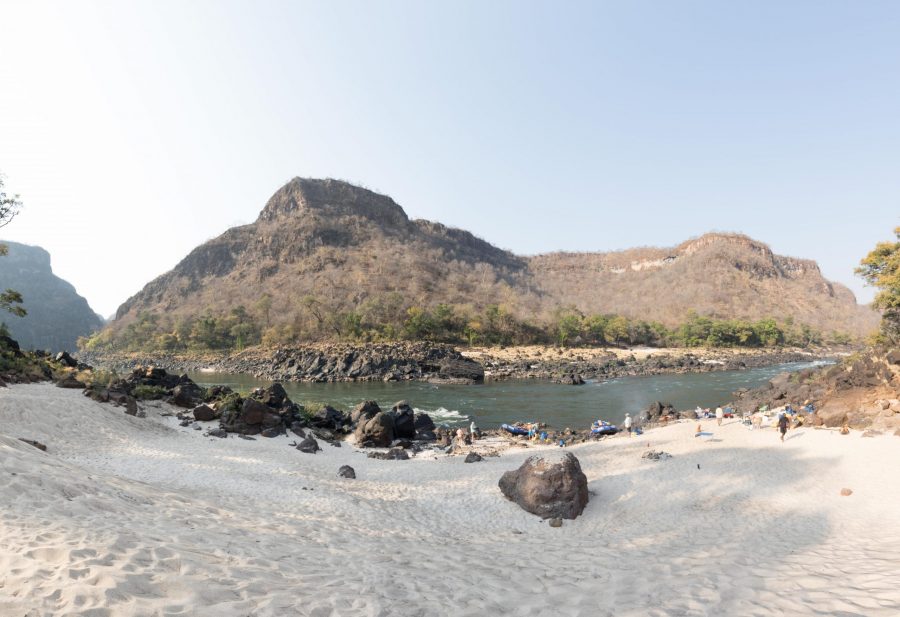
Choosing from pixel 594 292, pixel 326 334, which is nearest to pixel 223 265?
pixel 326 334

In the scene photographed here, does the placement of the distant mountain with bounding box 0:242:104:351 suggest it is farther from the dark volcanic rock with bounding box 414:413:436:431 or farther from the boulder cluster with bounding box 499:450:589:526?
the boulder cluster with bounding box 499:450:589:526

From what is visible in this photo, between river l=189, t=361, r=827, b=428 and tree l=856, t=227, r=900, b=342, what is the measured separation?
11.8 m

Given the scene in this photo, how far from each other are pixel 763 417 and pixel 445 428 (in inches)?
720

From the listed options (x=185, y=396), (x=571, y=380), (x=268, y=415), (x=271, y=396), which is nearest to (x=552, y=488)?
(x=268, y=415)

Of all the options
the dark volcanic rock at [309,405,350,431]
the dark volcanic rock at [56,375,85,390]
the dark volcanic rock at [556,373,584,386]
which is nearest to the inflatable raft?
the dark volcanic rock at [309,405,350,431]

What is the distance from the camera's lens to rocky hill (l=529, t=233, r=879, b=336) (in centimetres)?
13125

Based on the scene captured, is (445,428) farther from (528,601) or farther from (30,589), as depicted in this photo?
(30,589)

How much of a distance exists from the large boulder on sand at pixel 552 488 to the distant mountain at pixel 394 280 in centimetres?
7128

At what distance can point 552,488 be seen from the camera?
1246 cm

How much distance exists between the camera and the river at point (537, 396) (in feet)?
102

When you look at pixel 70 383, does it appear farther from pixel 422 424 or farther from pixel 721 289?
pixel 721 289

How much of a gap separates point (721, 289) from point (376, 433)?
157526mm

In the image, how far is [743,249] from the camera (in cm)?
18012

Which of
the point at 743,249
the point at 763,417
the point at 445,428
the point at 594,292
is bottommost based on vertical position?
the point at 445,428
